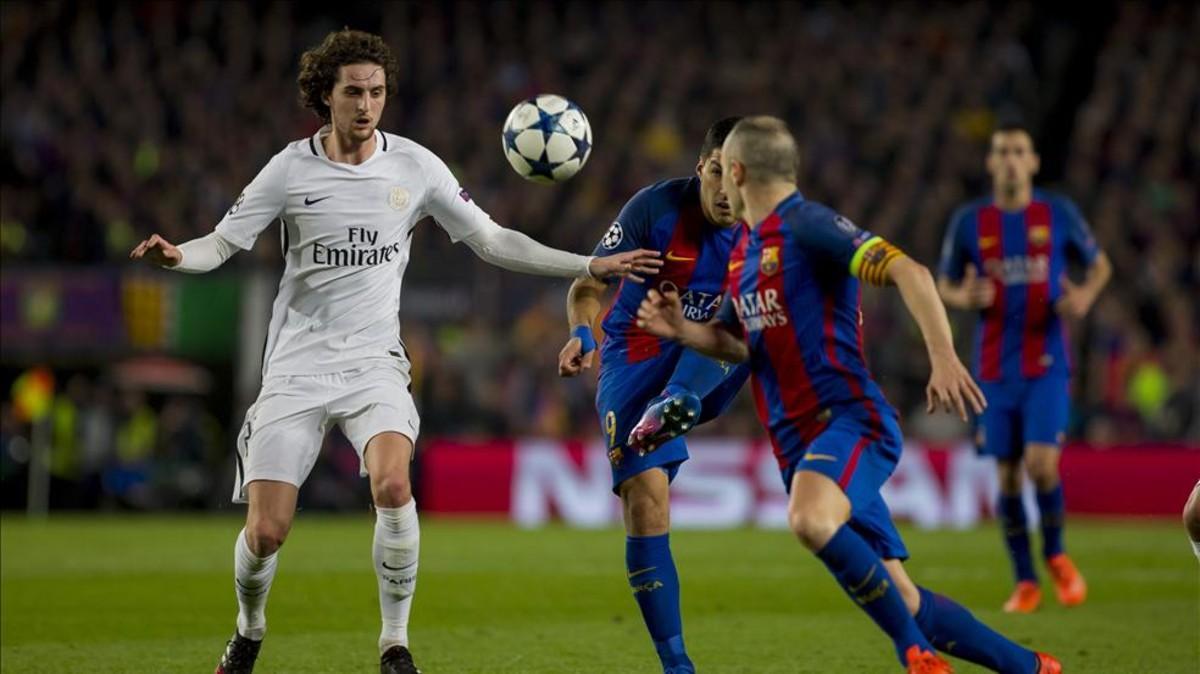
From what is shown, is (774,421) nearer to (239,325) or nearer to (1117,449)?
(1117,449)

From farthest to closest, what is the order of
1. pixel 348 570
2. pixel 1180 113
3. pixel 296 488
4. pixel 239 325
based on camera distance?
1. pixel 1180 113
2. pixel 239 325
3. pixel 348 570
4. pixel 296 488

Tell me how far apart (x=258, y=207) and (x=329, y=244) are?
0.33 m

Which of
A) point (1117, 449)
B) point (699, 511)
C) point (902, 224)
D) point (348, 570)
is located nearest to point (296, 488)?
point (348, 570)

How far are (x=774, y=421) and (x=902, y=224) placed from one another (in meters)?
15.8

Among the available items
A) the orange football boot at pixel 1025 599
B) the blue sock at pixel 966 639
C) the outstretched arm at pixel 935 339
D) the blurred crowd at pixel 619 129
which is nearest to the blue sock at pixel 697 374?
the blue sock at pixel 966 639

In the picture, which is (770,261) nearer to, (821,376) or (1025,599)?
(821,376)

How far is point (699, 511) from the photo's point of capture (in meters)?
17.3

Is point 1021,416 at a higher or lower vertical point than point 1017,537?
higher

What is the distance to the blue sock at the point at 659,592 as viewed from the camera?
6770 millimetres

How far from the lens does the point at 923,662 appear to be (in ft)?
18.0

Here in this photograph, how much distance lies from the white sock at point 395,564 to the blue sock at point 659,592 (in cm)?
92

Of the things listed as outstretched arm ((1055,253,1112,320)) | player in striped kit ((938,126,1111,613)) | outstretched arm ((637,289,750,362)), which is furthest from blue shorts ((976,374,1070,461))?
outstretched arm ((637,289,750,362))

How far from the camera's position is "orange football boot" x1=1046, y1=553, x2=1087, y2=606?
33.1ft

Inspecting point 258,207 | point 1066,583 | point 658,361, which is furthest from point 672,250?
point 1066,583
